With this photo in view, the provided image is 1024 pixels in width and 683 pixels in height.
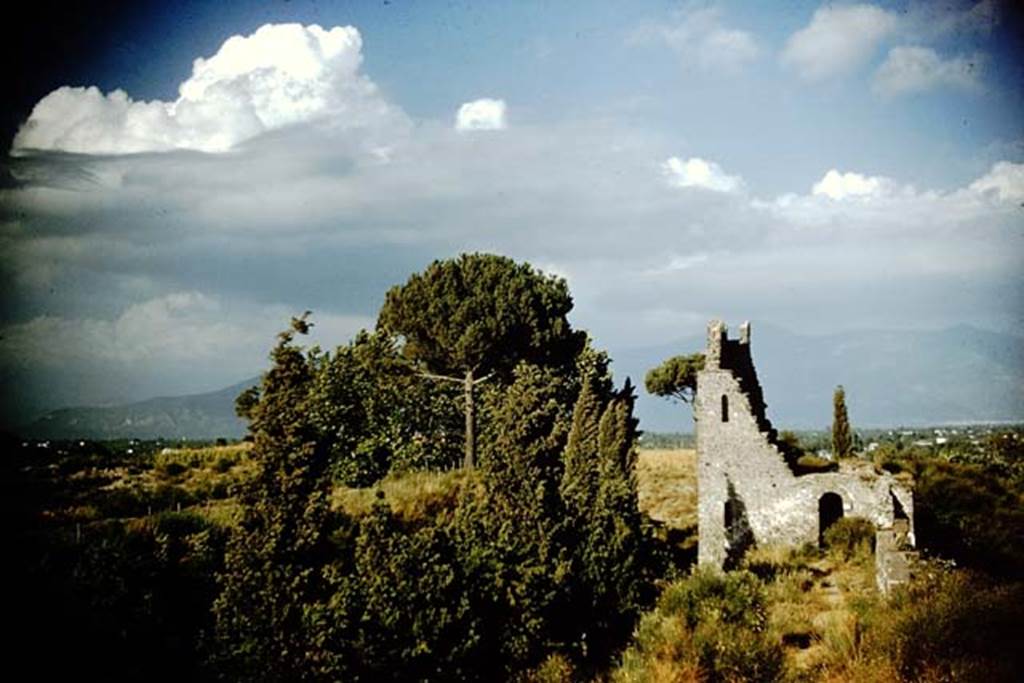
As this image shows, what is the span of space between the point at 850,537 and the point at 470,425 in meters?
15.6

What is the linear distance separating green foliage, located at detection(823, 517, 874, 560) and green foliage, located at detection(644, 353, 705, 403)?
26.2 metres

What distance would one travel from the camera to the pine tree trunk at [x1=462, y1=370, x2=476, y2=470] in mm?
30656

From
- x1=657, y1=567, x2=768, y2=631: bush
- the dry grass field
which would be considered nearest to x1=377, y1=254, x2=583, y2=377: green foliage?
the dry grass field

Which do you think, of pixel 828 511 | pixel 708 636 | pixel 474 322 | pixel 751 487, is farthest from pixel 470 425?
pixel 708 636

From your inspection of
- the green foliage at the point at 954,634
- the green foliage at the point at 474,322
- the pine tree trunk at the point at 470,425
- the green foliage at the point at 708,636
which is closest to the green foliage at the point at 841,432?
the green foliage at the point at 474,322

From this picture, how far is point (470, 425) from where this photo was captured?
101 feet

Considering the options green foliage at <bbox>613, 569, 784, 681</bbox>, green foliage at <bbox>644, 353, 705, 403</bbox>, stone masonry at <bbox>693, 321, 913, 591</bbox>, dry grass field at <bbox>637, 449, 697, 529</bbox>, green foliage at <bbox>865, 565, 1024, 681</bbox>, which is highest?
green foliage at <bbox>644, 353, 705, 403</bbox>

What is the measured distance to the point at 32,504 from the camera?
19203 mm

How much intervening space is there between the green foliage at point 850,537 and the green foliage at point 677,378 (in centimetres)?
2619

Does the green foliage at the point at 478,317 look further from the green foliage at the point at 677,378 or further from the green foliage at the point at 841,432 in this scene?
the green foliage at the point at 677,378

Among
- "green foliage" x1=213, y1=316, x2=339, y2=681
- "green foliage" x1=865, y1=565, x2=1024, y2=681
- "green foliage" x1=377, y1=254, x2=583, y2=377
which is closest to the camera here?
"green foliage" x1=213, y1=316, x2=339, y2=681

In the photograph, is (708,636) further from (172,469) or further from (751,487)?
(172,469)

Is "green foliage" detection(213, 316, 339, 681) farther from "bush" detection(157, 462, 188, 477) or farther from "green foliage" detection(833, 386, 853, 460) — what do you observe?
"green foliage" detection(833, 386, 853, 460)

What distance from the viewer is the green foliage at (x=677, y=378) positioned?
49.0m
